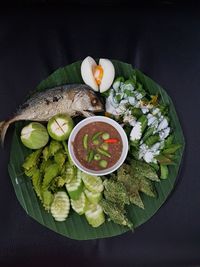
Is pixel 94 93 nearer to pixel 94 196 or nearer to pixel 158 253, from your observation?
pixel 94 196

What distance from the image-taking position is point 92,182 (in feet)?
7.05

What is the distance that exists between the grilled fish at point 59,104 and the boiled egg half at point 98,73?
0.03 metres

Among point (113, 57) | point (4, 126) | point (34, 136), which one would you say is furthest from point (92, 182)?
point (113, 57)

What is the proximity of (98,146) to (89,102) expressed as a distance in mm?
162

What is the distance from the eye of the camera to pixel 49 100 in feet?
7.09

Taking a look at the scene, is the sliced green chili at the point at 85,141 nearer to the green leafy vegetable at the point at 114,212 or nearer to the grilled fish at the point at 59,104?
the grilled fish at the point at 59,104

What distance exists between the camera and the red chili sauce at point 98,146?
2141 millimetres

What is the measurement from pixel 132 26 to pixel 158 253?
85 centimetres

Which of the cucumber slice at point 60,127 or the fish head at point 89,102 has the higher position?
the fish head at point 89,102

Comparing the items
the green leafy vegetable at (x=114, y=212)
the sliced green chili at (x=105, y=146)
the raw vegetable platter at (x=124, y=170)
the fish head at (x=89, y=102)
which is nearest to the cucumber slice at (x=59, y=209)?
the raw vegetable platter at (x=124, y=170)

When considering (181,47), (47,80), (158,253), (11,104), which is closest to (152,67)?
(181,47)

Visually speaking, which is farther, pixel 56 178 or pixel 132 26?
pixel 132 26

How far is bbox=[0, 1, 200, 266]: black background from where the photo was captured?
2.20 metres

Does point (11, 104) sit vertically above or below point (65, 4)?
below
